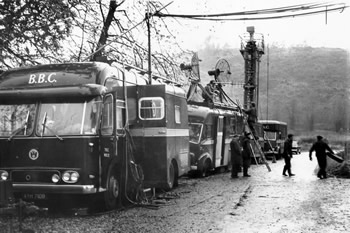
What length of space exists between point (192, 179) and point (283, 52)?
254ft

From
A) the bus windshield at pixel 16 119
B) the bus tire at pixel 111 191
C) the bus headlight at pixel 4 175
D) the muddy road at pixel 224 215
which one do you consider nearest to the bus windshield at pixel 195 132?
the muddy road at pixel 224 215

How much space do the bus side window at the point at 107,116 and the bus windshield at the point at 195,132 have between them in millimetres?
9180

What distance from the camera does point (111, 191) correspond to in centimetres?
1112

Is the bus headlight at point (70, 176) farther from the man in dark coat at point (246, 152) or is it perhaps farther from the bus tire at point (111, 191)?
the man in dark coat at point (246, 152)

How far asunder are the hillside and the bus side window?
27.2 metres

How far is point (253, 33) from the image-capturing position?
47.7 m

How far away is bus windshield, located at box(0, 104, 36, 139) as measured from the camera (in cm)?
1033

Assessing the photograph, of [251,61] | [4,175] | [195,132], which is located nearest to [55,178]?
[4,175]

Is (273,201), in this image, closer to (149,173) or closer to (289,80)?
(149,173)

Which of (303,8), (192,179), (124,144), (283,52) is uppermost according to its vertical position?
(283,52)

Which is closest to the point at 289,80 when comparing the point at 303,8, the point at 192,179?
the point at 192,179

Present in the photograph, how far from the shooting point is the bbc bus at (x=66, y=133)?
1002 centimetres

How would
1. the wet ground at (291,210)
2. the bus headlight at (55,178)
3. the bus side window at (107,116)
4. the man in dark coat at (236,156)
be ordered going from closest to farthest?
the wet ground at (291,210)
the bus headlight at (55,178)
the bus side window at (107,116)
the man in dark coat at (236,156)

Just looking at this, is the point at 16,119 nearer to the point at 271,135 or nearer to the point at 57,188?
the point at 57,188
